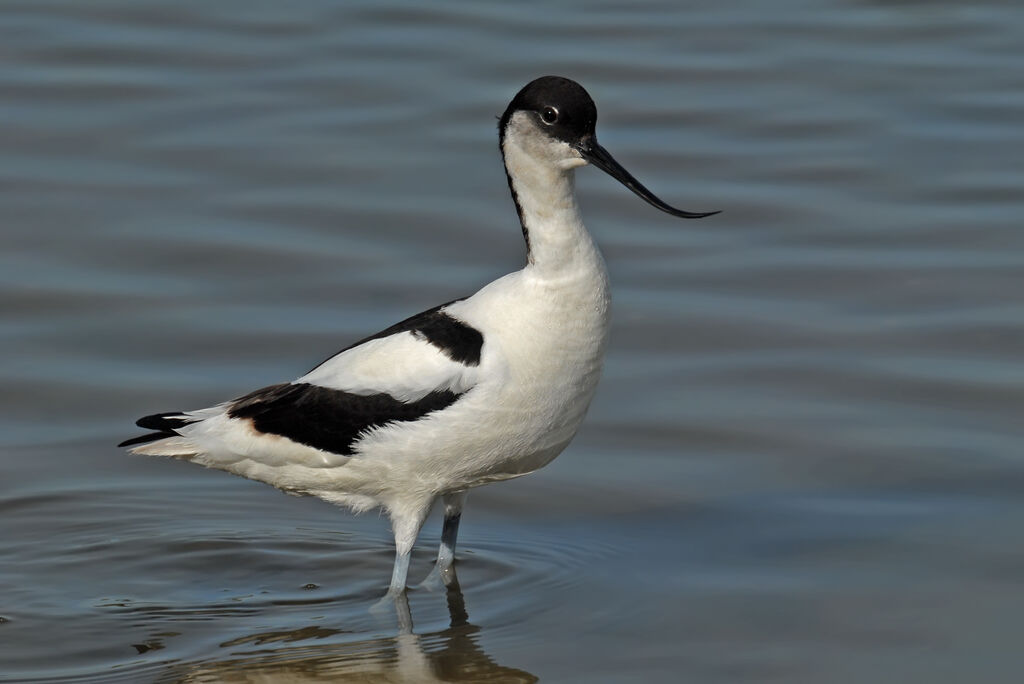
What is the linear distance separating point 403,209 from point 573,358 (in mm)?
4397

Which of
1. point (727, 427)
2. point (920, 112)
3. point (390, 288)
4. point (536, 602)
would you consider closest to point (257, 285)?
point (390, 288)

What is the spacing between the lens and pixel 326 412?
641 centimetres

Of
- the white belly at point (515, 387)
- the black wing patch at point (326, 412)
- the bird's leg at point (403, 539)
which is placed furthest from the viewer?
the bird's leg at point (403, 539)

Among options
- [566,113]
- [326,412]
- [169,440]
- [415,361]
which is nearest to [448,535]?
[326,412]

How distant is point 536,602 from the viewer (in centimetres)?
646

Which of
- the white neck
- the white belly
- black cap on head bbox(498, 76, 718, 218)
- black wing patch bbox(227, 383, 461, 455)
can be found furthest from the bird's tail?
black cap on head bbox(498, 76, 718, 218)

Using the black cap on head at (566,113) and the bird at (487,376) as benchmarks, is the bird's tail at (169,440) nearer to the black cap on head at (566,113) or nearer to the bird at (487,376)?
the bird at (487,376)

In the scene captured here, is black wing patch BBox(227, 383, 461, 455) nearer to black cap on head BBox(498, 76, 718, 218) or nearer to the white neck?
the white neck

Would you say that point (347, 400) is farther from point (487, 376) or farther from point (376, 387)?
point (487, 376)

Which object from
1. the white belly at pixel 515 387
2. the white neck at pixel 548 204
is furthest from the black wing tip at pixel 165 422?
the white neck at pixel 548 204

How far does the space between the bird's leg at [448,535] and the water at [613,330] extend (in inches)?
3.2

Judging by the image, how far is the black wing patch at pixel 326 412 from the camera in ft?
20.5

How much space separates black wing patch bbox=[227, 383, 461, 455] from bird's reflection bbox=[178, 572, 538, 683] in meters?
0.68

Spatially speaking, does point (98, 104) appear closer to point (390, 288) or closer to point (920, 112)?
point (390, 288)
